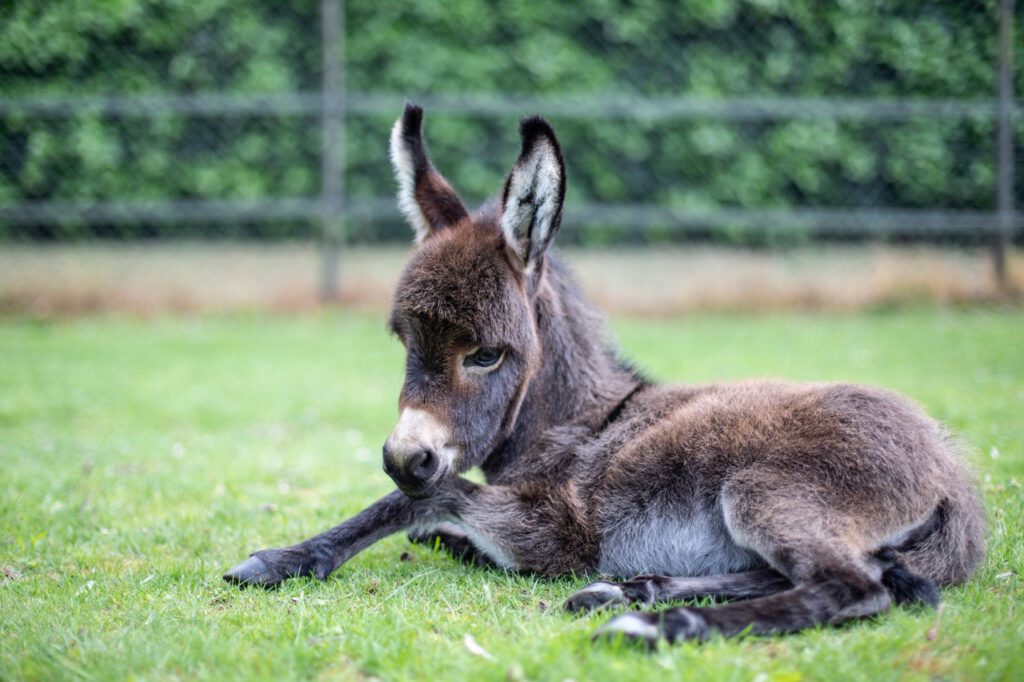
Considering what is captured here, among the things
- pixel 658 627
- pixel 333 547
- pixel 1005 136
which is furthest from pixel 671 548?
pixel 1005 136

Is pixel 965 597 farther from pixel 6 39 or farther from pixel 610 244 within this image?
pixel 6 39

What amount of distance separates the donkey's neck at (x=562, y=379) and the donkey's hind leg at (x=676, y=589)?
90 cm

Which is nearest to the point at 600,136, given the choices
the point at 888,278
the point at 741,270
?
the point at 741,270

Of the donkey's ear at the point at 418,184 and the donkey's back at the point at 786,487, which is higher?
the donkey's ear at the point at 418,184

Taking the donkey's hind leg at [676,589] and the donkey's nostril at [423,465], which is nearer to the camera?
the donkey's hind leg at [676,589]

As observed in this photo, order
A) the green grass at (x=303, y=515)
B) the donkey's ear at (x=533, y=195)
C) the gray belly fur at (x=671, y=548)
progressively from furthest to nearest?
the donkey's ear at (x=533, y=195), the gray belly fur at (x=671, y=548), the green grass at (x=303, y=515)

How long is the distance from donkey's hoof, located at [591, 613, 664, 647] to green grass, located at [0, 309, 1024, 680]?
0.04 metres

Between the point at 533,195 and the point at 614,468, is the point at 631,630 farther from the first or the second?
the point at 533,195

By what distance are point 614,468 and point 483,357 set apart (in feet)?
2.26

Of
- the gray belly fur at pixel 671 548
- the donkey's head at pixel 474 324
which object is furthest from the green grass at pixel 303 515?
the donkey's head at pixel 474 324

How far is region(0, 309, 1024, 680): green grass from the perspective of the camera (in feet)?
8.74

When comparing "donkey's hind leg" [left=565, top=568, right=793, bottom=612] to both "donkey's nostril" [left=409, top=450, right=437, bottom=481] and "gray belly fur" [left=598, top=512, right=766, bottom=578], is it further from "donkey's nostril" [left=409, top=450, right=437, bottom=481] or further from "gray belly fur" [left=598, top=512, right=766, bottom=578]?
"donkey's nostril" [left=409, top=450, right=437, bottom=481]

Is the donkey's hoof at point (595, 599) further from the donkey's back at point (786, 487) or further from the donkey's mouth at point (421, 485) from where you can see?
the donkey's mouth at point (421, 485)

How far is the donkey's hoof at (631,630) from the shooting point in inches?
106
